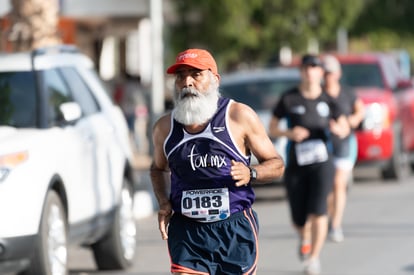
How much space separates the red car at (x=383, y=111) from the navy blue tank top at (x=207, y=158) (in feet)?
37.5

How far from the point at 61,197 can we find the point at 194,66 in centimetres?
329

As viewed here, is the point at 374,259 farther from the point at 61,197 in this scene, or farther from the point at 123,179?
the point at 61,197

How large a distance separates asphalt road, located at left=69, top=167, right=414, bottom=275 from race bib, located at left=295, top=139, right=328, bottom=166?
95cm

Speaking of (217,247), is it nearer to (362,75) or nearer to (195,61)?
(195,61)

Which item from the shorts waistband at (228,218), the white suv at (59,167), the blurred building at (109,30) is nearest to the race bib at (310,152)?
the white suv at (59,167)

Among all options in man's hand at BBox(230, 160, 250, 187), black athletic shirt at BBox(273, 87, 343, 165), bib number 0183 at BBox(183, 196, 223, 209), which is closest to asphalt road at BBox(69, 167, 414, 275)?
black athletic shirt at BBox(273, 87, 343, 165)

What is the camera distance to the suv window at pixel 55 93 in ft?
33.4

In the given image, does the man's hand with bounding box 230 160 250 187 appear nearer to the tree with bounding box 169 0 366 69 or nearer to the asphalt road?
the asphalt road

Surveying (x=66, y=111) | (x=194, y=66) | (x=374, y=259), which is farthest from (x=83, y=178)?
(x=194, y=66)

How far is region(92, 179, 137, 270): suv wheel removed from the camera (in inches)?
440

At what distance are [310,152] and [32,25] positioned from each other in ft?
18.4

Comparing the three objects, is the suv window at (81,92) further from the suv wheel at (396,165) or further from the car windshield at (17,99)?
the suv wheel at (396,165)

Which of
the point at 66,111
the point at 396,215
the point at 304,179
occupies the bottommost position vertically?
the point at 396,215

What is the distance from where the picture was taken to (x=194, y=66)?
21.8 ft
